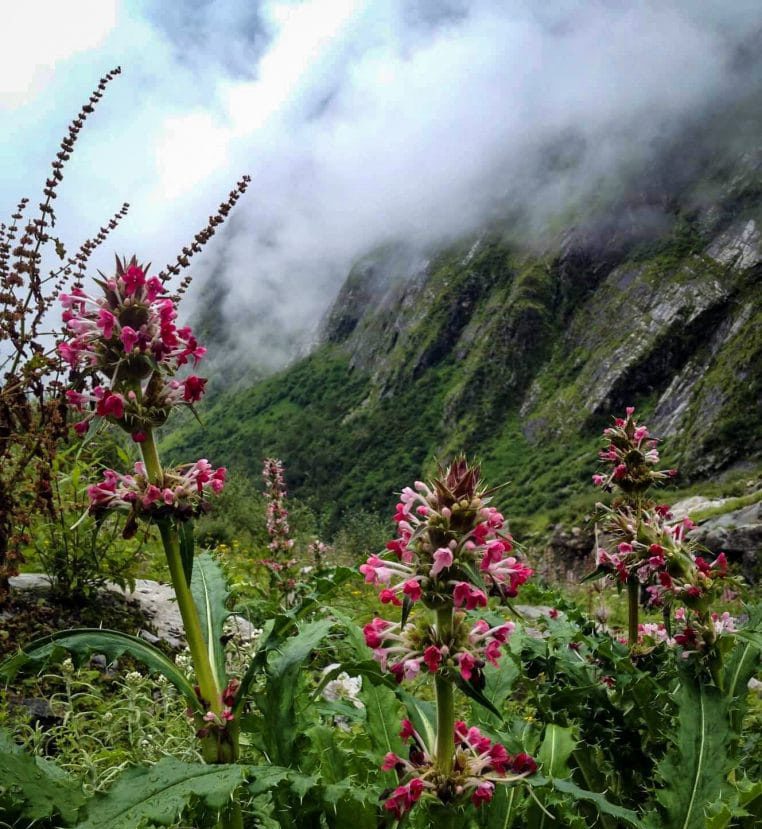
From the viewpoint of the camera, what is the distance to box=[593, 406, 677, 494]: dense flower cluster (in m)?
3.98

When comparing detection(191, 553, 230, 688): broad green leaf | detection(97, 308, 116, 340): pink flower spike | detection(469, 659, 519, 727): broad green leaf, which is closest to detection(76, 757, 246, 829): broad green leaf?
detection(191, 553, 230, 688): broad green leaf

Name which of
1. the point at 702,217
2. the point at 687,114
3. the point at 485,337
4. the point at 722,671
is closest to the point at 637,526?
the point at 722,671

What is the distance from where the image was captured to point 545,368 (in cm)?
13650

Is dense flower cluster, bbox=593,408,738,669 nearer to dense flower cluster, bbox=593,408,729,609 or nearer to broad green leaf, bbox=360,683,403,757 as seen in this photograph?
dense flower cluster, bbox=593,408,729,609

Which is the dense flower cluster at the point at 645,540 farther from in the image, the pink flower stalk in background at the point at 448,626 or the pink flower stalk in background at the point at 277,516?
the pink flower stalk in background at the point at 277,516

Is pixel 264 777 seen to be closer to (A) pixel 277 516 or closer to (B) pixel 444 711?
(B) pixel 444 711

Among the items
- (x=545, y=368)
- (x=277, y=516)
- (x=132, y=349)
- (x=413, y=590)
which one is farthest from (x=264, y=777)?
(x=545, y=368)

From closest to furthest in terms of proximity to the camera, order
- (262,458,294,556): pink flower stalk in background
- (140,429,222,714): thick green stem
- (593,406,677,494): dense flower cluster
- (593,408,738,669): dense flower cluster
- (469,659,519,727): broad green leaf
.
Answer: (140,429,222,714): thick green stem, (469,659,519,727): broad green leaf, (593,408,738,669): dense flower cluster, (593,406,677,494): dense flower cluster, (262,458,294,556): pink flower stalk in background

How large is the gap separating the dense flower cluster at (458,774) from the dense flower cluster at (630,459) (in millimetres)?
2444

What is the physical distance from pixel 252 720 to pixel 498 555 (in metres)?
1.28

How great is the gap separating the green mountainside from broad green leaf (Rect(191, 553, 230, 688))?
64617mm

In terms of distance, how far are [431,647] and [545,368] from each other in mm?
140033

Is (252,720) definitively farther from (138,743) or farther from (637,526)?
(637,526)

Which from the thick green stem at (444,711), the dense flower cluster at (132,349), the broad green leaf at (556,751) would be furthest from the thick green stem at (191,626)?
the broad green leaf at (556,751)
